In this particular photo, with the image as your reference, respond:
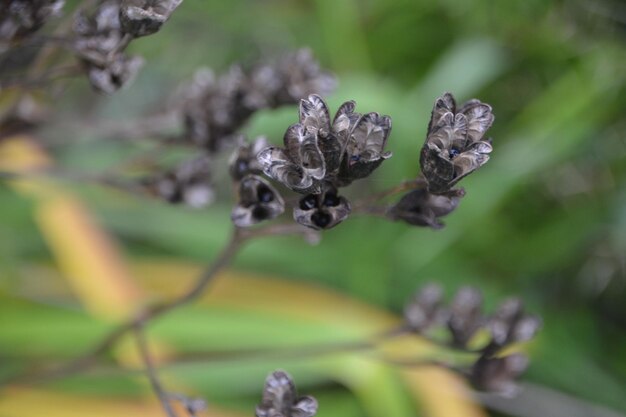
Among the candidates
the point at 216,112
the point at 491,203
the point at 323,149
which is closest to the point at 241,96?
the point at 216,112

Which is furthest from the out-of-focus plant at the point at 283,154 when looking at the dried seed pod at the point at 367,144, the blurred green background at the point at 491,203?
the blurred green background at the point at 491,203

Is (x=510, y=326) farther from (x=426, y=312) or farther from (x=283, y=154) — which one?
(x=283, y=154)

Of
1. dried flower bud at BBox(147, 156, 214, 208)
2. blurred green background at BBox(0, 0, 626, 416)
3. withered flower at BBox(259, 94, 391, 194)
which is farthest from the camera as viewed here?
blurred green background at BBox(0, 0, 626, 416)

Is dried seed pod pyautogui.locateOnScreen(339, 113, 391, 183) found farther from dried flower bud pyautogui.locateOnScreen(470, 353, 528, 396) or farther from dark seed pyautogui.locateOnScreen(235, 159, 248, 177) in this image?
dried flower bud pyautogui.locateOnScreen(470, 353, 528, 396)

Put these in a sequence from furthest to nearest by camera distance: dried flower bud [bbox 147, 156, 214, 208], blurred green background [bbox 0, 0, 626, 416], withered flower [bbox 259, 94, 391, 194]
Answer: blurred green background [bbox 0, 0, 626, 416] < dried flower bud [bbox 147, 156, 214, 208] < withered flower [bbox 259, 94, 391, 194]

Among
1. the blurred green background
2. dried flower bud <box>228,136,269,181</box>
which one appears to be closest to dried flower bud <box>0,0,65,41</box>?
dried flower bud <box>228,136,269,181</box>
